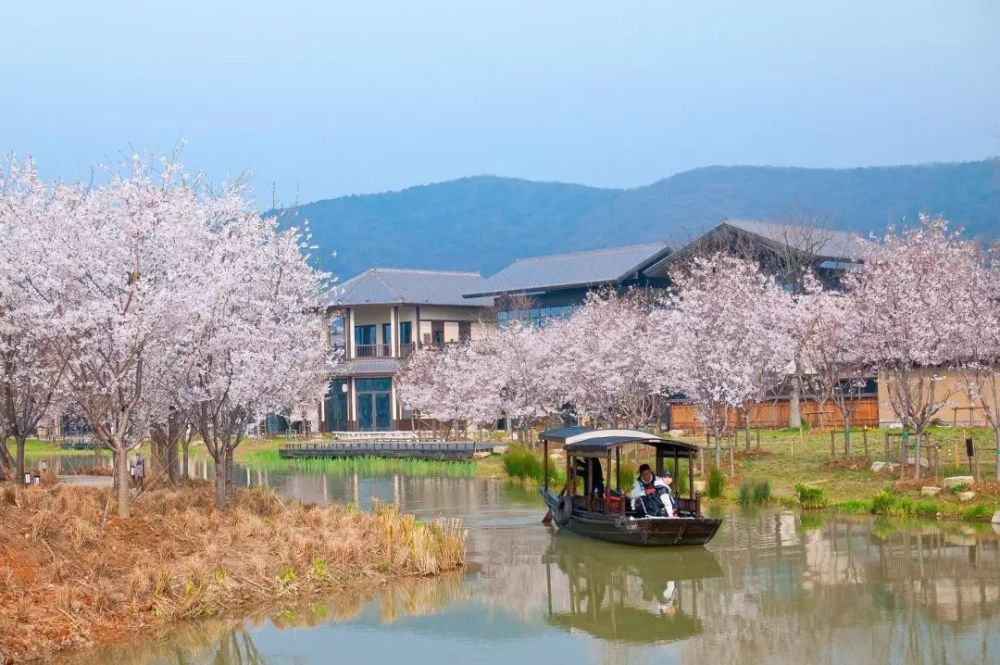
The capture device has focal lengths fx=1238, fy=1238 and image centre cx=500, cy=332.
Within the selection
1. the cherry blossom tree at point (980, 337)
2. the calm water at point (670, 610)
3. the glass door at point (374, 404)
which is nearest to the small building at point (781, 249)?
the cherry blossom tree at point (980, 337)

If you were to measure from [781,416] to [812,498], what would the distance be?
22999 millimetres

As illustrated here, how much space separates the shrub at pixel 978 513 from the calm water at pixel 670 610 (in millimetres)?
869

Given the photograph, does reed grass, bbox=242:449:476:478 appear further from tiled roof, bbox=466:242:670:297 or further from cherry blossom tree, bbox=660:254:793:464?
tiled roof, bbox=466:242:670:297

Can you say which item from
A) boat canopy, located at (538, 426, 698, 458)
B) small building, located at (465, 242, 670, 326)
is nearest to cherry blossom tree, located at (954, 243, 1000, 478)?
boat canopy, located at (538, 426, 698, 458)

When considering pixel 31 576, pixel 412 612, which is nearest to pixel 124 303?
pixel 31 576

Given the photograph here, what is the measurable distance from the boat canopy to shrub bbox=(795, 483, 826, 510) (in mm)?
4416

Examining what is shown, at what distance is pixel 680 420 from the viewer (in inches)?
2217

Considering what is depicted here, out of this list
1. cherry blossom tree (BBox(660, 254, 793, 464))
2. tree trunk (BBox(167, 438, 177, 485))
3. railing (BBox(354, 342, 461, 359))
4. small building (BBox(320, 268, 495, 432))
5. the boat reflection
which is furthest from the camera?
railing (BBox(354, 342, 461, 359))

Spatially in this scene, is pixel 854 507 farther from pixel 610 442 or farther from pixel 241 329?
pixel 241 329

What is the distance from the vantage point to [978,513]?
1088 inches

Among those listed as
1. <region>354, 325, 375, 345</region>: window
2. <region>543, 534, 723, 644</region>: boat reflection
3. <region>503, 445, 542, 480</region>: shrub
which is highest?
<region>354, 325, 375, 345</region>: window

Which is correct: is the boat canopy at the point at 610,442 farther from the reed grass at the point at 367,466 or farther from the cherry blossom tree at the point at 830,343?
the reed grass at the point at 367,466

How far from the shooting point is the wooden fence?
5044 cm

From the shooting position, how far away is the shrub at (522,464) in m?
43.8
